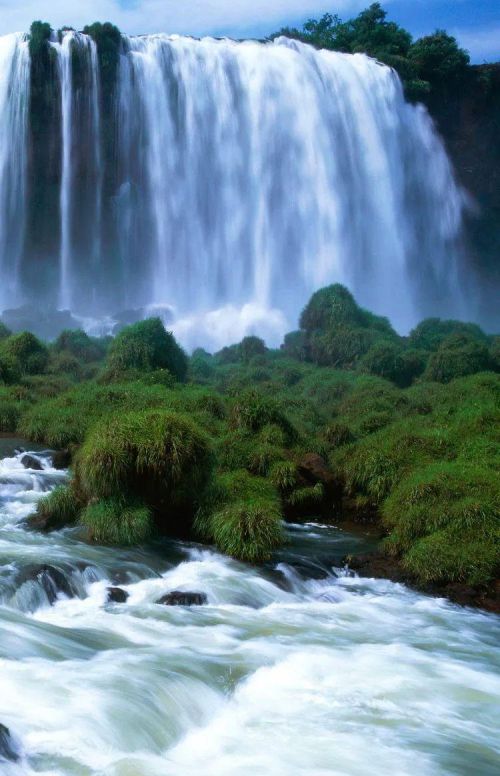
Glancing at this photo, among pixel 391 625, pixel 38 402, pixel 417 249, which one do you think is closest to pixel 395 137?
pixel 417 249

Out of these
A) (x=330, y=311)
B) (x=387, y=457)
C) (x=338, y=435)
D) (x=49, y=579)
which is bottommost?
(x=49, y=579)

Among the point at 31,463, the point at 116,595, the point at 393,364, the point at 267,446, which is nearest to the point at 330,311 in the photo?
the point at 393,364

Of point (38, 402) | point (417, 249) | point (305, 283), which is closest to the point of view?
point (38, 402)

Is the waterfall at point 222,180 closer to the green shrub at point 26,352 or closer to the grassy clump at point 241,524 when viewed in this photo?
the green shrub at point 26,352

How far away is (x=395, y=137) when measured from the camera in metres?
37.9

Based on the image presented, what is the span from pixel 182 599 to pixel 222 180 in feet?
101

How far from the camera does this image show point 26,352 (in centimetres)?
1969

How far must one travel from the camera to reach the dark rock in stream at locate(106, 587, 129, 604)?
787 centimetres

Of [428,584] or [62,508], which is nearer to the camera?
[428,584]

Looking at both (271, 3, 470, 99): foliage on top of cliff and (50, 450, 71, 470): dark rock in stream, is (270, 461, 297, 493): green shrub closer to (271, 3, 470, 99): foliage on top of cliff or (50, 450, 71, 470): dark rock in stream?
(50, 450, 71, 470): dark rock in stream

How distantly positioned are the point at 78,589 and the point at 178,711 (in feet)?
8.77

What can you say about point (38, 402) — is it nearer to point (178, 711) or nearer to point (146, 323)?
point (146, 323)

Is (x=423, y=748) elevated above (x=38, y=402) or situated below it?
below

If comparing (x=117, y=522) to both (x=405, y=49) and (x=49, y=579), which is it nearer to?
(x=49, y=579)
